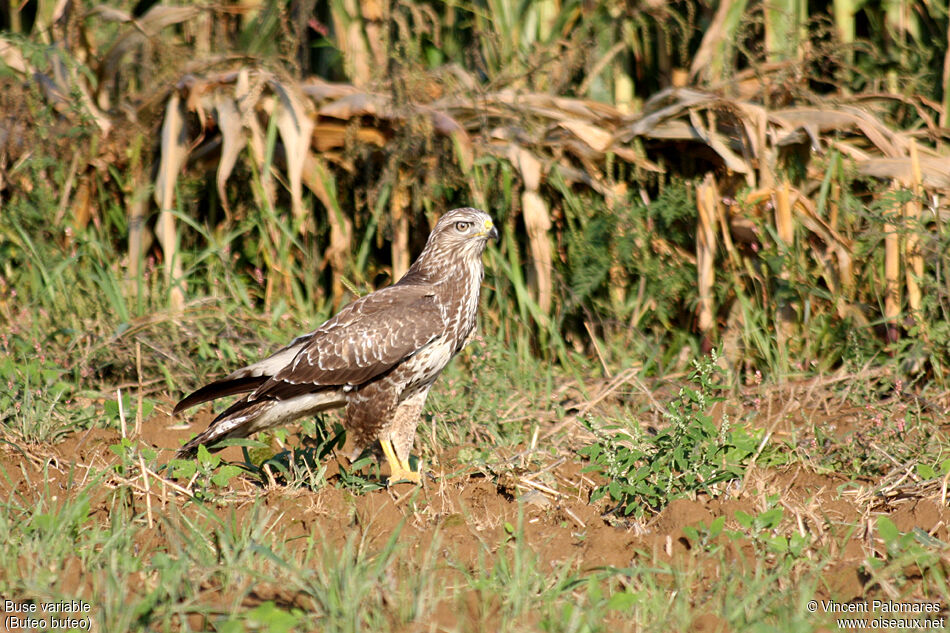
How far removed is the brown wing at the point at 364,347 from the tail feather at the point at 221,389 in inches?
5.0

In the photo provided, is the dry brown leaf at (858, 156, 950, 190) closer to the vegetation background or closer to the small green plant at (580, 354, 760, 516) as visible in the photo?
the vegetation background

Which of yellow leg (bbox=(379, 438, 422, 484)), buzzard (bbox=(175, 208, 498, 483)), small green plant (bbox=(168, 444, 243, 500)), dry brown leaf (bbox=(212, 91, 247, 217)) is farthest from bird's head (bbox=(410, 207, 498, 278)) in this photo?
dry brown leaf (bbox=(212, 91, 247, 217))

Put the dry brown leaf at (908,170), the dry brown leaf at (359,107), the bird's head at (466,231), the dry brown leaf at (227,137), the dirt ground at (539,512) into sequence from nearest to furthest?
1. the dirt ground at (539,512)
2. the bird's head at (466,231)
3. the dry brown leaf at (908,170)
4. the dry brown leaf at (227,137)
5. the dry brown leaf at (359,107)

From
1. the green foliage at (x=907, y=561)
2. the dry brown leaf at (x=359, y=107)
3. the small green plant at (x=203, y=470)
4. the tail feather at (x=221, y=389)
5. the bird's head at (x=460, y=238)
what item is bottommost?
the green foliage at (x=907, y=561)

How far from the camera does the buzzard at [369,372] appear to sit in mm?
4383

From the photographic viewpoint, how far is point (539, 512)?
154 inches

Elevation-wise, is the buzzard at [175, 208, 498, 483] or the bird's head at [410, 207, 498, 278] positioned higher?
the bird's head at [410, 207, 498, 278]

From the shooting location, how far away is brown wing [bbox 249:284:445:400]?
4.39m

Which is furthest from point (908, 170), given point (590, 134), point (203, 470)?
point (203, 470)

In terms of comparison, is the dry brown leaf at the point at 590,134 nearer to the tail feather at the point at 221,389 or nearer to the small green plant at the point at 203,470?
the tail feather at the point at 221,389

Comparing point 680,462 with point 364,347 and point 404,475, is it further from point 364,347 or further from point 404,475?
point 364,347

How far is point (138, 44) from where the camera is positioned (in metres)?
6.19

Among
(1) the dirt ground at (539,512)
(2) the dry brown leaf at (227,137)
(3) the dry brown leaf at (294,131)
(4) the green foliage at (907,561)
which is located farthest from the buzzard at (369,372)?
(4) the green foliage at (907,561)

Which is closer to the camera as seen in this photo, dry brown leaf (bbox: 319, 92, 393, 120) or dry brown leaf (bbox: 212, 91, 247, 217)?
dry brown leaf (bbox: 212, 91, 247, 217)
